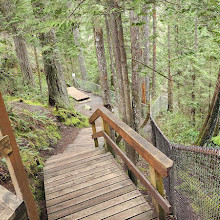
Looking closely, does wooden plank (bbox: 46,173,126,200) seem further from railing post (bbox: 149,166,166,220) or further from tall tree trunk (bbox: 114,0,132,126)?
tall tree trunk (bbox: 114,0,132,126)

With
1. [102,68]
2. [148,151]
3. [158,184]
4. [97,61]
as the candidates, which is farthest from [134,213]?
[97,61]

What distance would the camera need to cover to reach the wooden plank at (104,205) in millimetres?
2789

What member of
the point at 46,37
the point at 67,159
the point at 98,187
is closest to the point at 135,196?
the point at 98,187

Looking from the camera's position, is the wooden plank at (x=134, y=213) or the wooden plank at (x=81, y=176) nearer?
the wooden plank at (x=134, y=213)

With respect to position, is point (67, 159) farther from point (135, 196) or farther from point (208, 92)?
point (208, 92)

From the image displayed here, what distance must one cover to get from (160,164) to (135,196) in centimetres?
118

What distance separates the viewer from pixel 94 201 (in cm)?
303

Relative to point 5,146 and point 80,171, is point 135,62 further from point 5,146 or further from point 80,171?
point 5,146

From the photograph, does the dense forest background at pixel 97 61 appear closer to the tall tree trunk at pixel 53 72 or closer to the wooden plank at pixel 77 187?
the tall tree trunk at pixel 53 72

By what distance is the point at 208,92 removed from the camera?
15500 mm

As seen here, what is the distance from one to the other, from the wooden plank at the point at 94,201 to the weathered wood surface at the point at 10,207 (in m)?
1.18

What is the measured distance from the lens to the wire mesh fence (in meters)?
2.51

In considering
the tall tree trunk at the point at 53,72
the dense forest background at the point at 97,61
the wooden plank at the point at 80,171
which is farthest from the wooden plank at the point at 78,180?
the tall tree trunk at the point at 53,72

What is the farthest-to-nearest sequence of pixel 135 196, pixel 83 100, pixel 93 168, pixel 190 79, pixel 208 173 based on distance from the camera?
pixel 83 100 → pixel 190 79 → pixel 93 168 → pixel 135 196 → pixel 208 173
